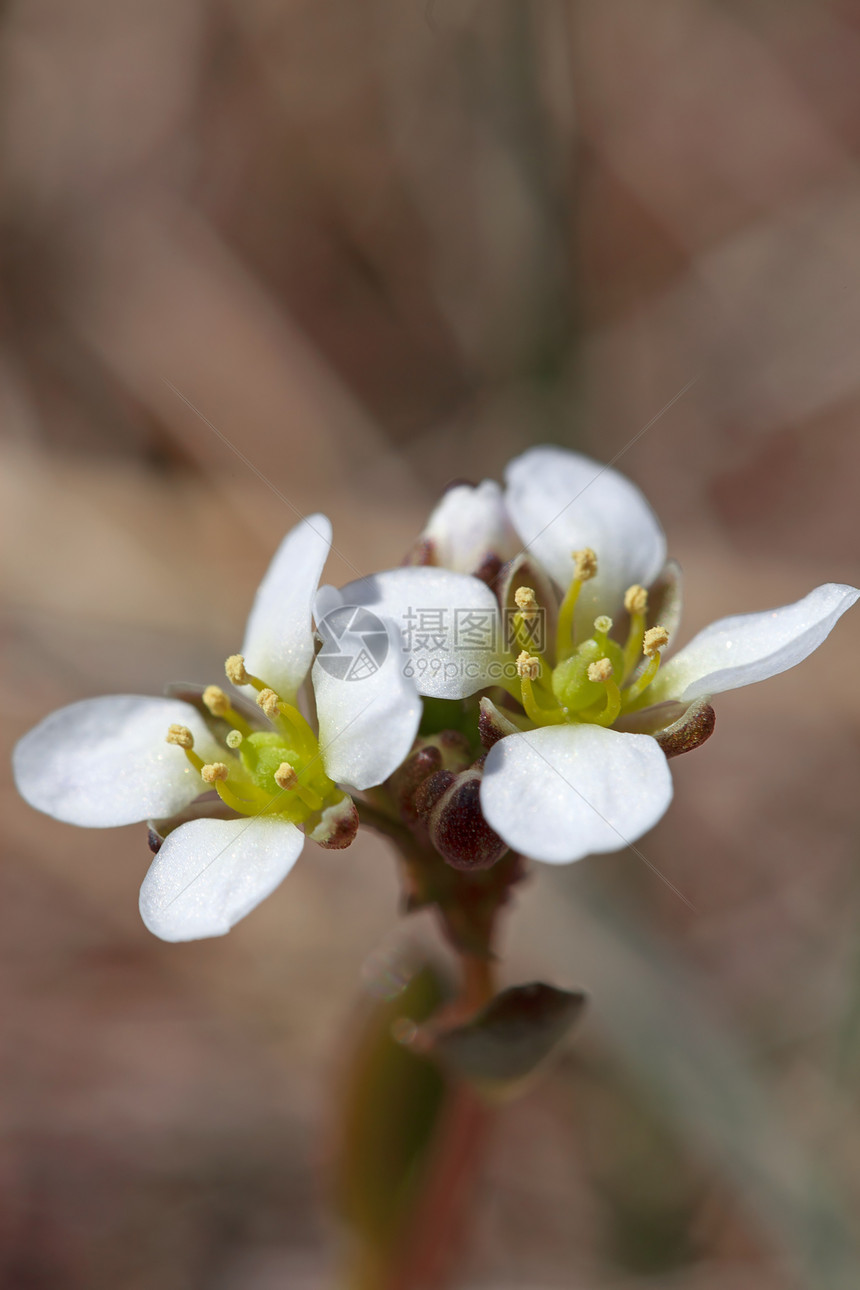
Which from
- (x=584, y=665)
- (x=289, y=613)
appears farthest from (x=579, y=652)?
(x=289, y=613)

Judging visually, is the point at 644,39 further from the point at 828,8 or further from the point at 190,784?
the point at 190,784

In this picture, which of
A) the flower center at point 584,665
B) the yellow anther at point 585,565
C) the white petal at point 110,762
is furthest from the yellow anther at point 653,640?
the white petal at point 110,762

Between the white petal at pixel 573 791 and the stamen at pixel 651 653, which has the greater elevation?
the white petal at pixel 573 791

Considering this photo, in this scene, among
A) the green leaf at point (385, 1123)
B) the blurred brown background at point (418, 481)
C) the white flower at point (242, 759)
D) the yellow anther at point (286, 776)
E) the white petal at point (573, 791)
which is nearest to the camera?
the white petal at point (573, 791)

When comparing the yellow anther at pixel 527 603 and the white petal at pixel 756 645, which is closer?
the white petal at pixel 756 645

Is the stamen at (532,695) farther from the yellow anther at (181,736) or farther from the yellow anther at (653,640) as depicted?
the yellow anther at (181,736)

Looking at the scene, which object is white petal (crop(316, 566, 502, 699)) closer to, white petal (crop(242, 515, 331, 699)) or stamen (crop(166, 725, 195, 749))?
white petal (crop(242, 515, 331, 699))

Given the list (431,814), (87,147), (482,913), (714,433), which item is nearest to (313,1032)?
(482,913)
